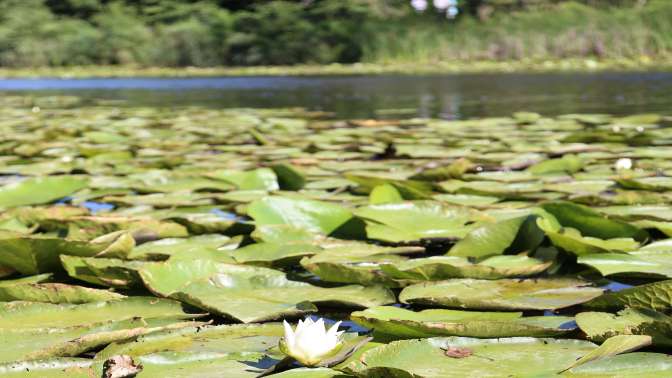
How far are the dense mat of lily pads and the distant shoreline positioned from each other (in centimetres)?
826

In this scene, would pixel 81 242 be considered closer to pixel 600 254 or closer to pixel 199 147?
pixel 600 254

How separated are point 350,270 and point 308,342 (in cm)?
33

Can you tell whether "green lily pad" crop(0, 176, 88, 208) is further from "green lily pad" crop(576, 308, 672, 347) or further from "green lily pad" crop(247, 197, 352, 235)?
"green lily pad" crop(576, 308, 672, 347)

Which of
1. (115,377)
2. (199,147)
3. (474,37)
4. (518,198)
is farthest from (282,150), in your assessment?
(474,37)

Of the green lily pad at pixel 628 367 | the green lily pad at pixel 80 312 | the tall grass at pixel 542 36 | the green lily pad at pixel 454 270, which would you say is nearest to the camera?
the green lily pad at pixel 628 367

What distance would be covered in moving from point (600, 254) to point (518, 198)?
1.79 feet

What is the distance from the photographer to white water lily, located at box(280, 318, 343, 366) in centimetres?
71

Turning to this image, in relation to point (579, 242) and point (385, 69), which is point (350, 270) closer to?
point (579, 242)

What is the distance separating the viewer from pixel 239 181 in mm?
1843

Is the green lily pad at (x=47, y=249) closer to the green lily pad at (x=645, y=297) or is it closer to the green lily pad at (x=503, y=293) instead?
the green lily pad at (x=503, y=293)

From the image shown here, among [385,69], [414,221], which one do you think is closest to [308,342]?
[414,221]

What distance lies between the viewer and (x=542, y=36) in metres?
11.2

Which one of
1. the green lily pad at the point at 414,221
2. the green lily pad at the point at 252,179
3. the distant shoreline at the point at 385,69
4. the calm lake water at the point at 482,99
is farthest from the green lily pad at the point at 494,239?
the distant shoreline at the point at 385,69

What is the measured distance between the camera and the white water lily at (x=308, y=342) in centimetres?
71
